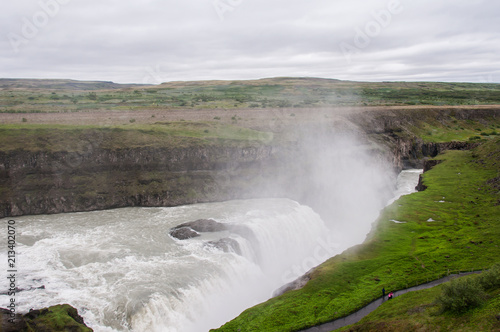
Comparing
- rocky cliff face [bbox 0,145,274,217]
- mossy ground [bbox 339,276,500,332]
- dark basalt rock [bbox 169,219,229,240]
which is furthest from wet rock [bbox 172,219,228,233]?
mossy ground [bbox 339,276,500,332]

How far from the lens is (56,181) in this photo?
50.5 m

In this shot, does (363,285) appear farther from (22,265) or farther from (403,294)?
(22,265)

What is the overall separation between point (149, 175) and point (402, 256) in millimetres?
37244

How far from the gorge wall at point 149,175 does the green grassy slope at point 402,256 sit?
66.1ft

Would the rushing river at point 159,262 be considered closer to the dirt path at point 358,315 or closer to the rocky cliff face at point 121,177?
the rocky cliff face at point 121,177

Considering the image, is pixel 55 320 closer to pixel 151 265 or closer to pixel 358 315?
pixel 151 265

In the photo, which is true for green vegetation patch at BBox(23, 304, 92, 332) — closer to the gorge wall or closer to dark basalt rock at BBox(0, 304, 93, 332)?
dark basalt rock at BBox(0, 304, 93, 332)

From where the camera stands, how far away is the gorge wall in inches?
1926

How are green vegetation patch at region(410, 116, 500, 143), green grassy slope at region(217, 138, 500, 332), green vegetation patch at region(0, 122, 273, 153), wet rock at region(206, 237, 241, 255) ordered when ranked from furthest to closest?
green vegetation patch at region(410, 116, 500, 143) → green vegetation patch at region(0, 122, 273, 153) → wet rock at region(206, 237, 241, 255) → green grassy slope at region(217, 138, 500, 332)

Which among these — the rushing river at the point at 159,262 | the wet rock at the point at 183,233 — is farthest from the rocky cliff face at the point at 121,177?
the wet rock at the point at 183,233

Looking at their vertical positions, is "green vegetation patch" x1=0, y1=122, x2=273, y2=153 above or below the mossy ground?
above

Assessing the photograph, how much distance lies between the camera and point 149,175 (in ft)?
186

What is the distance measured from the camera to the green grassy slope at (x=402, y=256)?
27.7 metres

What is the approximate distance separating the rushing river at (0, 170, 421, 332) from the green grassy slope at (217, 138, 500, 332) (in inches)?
223
